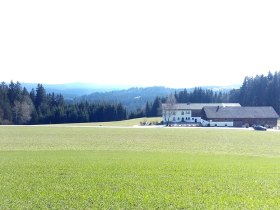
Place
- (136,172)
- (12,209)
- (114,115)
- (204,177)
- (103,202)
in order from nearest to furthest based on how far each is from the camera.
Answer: (12,209) → (103,202) → (204,177) → (136,172) → (114,115)

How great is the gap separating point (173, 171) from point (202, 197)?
6.30 metres

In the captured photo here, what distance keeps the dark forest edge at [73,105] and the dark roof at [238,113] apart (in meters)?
25.9

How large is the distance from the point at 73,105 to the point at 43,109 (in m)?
10.4

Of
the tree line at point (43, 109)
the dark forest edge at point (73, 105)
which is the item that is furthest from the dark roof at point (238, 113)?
the tree line at point (43, 109)

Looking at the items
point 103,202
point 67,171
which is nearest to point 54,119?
point 67,171

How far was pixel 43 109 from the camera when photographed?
350ft

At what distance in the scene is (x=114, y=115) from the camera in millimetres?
116375

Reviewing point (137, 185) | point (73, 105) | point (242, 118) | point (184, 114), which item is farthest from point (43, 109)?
point (137, 185)

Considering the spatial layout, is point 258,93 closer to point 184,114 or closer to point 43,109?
point 184,114

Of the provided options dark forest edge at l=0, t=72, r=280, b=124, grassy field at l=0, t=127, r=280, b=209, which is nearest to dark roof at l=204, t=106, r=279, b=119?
dark forest edge at l=0, t=72, r=280, b=124

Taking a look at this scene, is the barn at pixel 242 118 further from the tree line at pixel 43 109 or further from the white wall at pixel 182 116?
the tree line at pixel 43 109

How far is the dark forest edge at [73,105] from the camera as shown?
9706cm

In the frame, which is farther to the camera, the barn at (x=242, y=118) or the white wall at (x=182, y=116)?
the white wall at (x=182, y=116)

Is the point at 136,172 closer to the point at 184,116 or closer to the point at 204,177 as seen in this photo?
the point at 204,177
